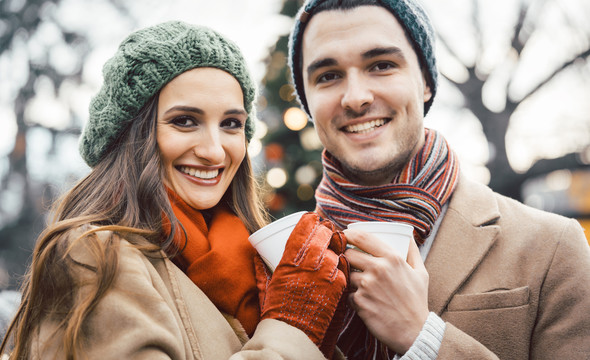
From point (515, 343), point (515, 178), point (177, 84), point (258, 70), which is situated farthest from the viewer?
point (515, 178)

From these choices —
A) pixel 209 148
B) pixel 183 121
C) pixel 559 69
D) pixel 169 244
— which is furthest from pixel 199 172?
pixel 559 69

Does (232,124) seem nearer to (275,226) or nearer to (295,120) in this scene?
(275,226)

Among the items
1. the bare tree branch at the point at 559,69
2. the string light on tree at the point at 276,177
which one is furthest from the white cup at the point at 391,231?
the bare tree branch at the point at 559,69

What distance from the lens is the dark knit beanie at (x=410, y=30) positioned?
240 cm

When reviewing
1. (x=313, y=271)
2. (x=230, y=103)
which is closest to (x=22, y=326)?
(x=313, y=271)

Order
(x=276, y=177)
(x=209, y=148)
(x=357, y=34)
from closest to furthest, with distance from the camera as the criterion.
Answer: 1. (x=209, y=148)
2. (x=357, y=34)
3. (x=276, y=177)

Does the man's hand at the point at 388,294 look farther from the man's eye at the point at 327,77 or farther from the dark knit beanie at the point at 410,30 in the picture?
the dark knit beanie at the point at 410,30

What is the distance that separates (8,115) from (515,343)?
9332 mm

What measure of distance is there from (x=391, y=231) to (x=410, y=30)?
1.20m

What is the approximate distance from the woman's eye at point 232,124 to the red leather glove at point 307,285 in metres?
0.72

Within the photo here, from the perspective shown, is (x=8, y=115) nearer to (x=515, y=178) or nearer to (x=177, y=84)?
(x=177, y=84)

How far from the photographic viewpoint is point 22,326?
5.44ft

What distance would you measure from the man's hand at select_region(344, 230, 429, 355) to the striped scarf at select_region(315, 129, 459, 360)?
295 mm

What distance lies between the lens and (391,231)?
185cm
